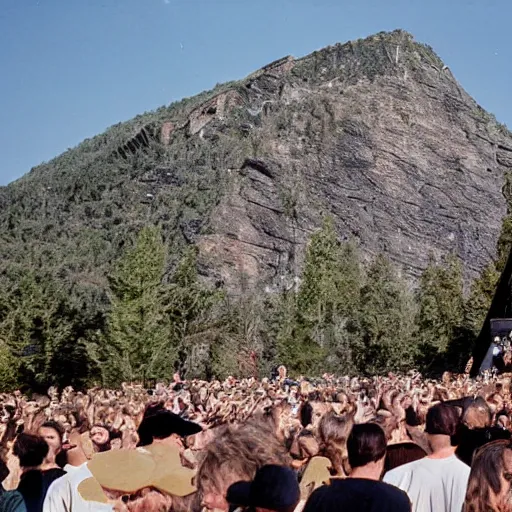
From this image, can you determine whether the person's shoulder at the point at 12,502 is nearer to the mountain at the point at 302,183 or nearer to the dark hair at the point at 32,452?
the dark hair at the point at 32,452

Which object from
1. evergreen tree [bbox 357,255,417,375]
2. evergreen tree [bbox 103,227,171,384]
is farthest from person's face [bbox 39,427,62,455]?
evergreen tree [bbox 357,255,417,375]

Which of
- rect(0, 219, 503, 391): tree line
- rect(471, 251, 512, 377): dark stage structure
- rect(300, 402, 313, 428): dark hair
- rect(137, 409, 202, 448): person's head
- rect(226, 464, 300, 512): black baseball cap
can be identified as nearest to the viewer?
rect(226, 464, 300, 512): black baseball cap

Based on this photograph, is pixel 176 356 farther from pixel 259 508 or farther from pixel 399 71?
pixel 399 71

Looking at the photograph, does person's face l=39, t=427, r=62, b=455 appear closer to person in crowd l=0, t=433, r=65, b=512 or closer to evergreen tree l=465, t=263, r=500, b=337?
person in crowd l=0, t=433, r=65, b=512

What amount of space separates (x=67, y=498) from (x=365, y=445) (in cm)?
176

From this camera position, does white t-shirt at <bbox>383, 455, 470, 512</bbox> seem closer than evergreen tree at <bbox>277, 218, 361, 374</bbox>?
Yes

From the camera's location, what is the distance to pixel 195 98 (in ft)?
532

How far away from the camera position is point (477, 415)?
20.4 ft

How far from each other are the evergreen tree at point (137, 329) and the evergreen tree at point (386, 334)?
46.3 feet

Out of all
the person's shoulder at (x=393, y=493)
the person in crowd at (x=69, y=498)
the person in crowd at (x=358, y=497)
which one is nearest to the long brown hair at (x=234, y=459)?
the person in crowd at (x=358, y=497)

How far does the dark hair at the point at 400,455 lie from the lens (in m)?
5.63

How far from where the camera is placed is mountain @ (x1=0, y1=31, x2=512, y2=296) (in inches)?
3654

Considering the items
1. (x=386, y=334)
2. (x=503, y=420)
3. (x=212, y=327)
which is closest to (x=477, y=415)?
(x=503, y=420)

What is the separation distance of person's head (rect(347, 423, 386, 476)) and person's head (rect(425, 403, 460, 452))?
3.14 ft
